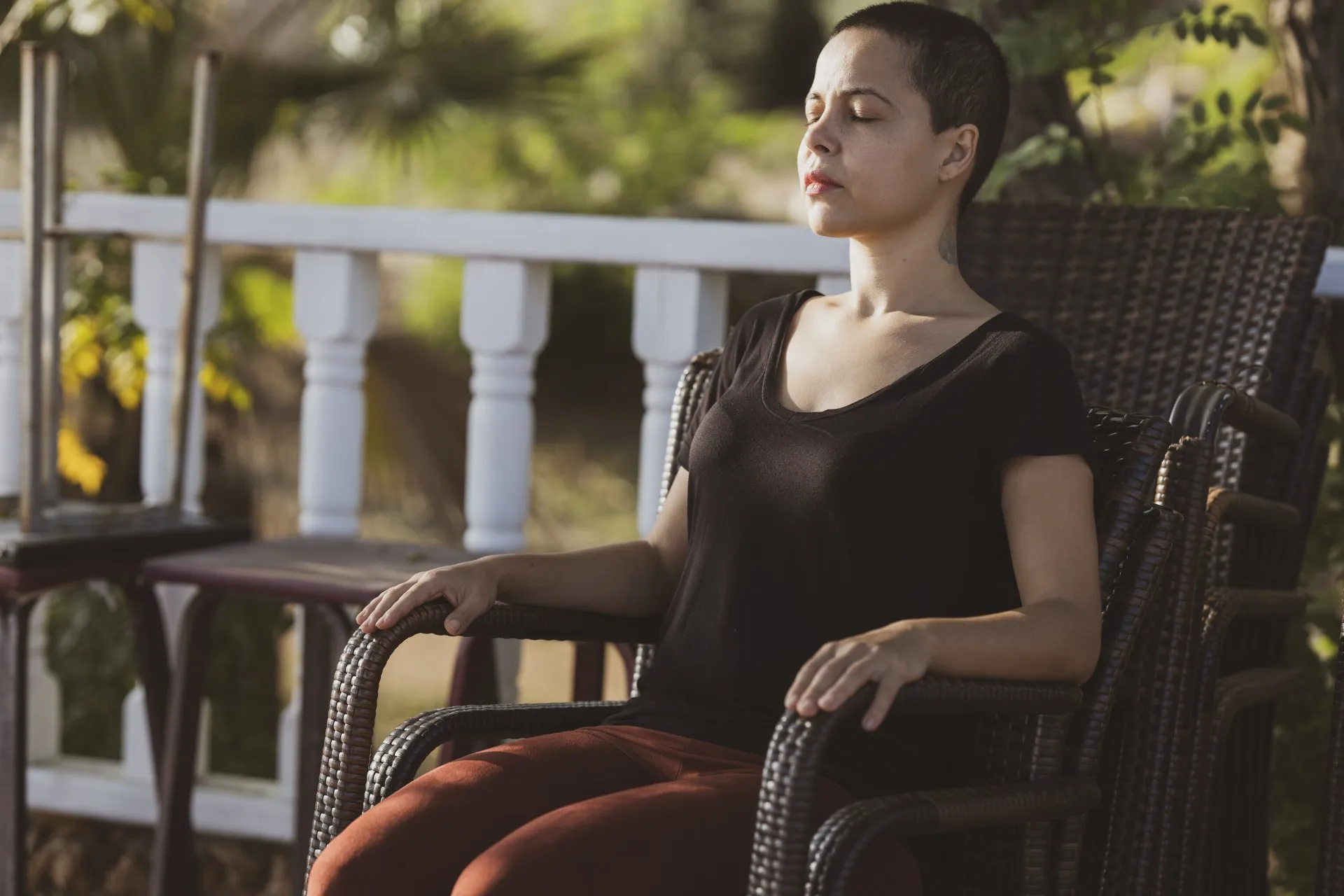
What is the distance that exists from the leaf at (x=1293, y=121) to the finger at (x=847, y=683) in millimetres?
1707

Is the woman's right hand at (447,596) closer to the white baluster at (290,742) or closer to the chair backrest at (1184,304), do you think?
the chair backrest at (1184,304)

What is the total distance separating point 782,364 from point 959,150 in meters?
0.29

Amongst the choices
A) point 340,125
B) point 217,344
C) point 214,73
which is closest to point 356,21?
point 340,125

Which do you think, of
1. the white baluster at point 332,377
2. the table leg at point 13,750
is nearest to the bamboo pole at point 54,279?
the table leg at point 13,750

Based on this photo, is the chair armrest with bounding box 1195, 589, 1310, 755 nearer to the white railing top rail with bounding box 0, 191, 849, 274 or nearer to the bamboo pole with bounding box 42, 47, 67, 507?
the white railing top rail with bounding box 0, 191, 849, 274

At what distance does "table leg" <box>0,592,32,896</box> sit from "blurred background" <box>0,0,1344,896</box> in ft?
1.87

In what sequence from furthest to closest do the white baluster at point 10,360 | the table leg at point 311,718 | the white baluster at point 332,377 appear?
the white baluster at point 10,360, the white baluster at point 332,377, the table leg at point 311,718

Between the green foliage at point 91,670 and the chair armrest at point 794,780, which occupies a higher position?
the chair armrest at point 794,780

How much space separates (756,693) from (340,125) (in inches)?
196

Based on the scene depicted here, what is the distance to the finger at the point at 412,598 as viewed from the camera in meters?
1.76

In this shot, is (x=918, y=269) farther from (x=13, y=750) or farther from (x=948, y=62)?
(x=13, y=750)

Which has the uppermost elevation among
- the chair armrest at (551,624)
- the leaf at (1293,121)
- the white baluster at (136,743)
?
the leaf at (1293,121)

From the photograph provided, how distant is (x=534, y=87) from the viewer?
21.2 ft

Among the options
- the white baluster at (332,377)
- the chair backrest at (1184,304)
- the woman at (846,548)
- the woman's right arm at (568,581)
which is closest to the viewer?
the woman at (846,548)
